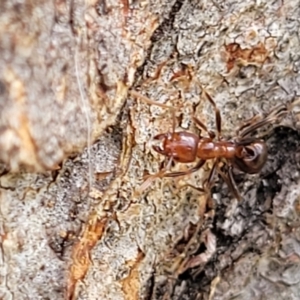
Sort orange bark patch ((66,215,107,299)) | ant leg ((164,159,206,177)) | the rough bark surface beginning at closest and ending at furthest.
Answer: the rough bark surface, orange bark patch ((66,215,107,299)), ant leg ((164,159,206,177))

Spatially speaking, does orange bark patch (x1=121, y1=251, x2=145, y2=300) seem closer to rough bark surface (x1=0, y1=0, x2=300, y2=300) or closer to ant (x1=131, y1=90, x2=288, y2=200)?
rough bark surface (x1=0, y1=0, x2=300, y2=300)

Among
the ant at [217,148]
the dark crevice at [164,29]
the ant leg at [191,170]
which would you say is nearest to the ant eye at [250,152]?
A: the ant at [217,148]

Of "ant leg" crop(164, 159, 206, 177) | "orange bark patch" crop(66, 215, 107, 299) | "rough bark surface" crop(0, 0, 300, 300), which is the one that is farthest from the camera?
"ant leg" crop(164, 159, 206, 177)

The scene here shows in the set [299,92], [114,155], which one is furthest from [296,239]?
[114,155]

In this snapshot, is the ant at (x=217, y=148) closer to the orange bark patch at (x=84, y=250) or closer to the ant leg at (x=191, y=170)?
the ant leg at (x=191, y=170)

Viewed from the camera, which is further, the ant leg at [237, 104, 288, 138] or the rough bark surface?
the ant leg at [237, 104, 288, 138]

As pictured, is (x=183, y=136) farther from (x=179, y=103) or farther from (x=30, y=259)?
(x=30, y=259)

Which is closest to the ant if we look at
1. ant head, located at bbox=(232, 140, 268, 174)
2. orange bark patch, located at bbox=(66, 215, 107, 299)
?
ant head, located at bbox=(232, 140, 268, 174)

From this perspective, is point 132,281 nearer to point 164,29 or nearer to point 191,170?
point 191,170
